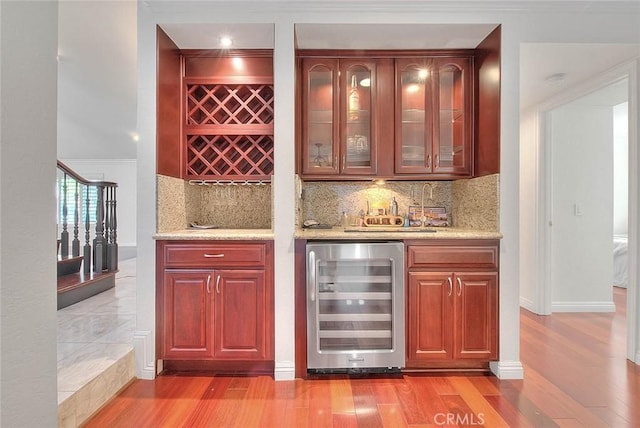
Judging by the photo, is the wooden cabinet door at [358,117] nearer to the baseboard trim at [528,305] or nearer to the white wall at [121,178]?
the baseboard trim at [528,305]

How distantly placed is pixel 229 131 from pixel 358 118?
102 cm

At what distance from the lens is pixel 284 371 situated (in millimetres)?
2408

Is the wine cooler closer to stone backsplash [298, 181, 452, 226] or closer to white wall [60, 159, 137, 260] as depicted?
stone backsplash [298, 181, 452, 226]

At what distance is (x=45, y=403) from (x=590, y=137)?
190 inches

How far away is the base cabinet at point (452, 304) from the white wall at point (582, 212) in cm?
188

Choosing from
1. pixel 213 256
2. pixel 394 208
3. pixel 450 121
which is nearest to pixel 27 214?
pixel 213 256

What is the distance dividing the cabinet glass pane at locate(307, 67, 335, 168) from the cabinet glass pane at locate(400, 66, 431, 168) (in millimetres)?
566

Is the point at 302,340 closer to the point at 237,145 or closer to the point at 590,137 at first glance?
the point at 237,145

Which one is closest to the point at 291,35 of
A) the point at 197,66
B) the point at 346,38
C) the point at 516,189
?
the point at 346,38

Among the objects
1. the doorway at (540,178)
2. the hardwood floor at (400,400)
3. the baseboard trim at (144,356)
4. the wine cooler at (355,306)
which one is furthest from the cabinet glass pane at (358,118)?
the baseboard trim at (144,356)

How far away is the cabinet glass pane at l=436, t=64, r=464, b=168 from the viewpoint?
282 centimetres

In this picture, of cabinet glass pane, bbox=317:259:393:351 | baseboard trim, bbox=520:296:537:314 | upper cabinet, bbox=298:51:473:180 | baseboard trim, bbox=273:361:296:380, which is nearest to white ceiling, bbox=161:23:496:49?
upper cabinet, bbox=298:51:473:180

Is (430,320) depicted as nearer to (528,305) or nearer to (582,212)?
(528,305)

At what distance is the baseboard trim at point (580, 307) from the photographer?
382 centimetres
